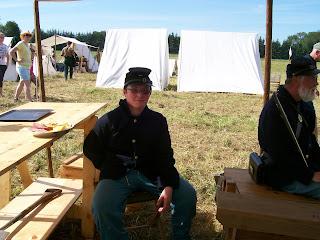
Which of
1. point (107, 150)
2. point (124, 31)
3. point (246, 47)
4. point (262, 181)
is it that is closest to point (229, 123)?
point (262, 181)

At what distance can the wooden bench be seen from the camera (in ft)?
6.15

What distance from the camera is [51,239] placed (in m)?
2.59

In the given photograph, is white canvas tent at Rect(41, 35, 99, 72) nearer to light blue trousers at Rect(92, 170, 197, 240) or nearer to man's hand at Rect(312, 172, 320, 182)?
light blue trousers at Rect(92, 170, 197, 240)

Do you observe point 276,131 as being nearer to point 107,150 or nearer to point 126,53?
point 107,150

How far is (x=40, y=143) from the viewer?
184cm

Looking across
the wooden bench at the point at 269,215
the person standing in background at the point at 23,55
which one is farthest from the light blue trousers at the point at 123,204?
the person standing in background at the point at 23,55

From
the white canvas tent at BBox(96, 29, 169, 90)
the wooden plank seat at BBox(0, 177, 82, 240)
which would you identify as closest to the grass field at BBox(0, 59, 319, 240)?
the wooden plank seat at BBox(0, 177, 82, 240)

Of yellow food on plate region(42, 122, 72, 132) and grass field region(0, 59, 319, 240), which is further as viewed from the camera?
grass field region(0, 59, 319, 240)

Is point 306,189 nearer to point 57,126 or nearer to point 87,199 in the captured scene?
point 87,199

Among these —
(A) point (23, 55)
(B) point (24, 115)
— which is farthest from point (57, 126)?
(A) point (23, 55)

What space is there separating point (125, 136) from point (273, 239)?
1.31m

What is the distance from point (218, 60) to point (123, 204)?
9866 millimetres

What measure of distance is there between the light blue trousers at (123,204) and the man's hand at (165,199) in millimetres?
63

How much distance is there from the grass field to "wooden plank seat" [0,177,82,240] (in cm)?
26
